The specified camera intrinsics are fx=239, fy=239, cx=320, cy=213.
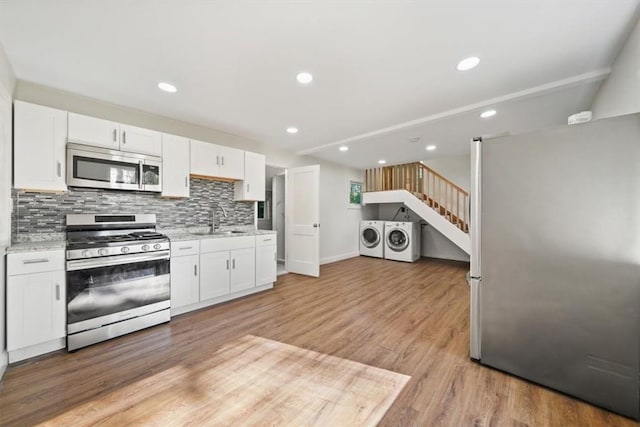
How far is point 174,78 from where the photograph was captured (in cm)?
231

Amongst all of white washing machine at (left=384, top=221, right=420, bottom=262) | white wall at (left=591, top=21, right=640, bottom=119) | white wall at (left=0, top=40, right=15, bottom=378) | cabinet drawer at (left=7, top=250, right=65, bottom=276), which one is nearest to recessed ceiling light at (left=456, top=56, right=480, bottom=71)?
white wall at (left=591, top=21, right=640, bottom=119)

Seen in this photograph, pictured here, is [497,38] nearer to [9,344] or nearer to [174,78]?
[174,78]

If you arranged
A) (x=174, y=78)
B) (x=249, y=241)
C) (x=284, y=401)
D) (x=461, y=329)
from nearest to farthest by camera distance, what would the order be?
1. (x=284, y=401)
2. (x=174, y=78)
3. (x=461, y=329)
4. (x=249, y=241)

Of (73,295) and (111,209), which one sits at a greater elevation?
(111,209)

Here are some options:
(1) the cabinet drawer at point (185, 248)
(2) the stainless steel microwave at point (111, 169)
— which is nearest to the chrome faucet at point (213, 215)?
(1) the cabinet drawer at point (185, 248)

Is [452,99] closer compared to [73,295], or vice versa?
[73,295]

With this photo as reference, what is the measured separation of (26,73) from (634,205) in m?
4.86

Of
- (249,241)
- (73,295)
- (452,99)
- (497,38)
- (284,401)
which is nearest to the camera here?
(284,401)

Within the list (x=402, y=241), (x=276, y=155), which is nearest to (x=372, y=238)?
(x=402, y=241)

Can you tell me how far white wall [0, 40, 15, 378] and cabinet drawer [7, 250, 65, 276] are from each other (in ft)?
0.16

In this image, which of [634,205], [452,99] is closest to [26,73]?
[452,99]

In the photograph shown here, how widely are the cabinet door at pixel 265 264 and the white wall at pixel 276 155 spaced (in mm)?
1757

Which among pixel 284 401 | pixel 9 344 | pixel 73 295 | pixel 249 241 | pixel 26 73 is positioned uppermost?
pixel 26 73

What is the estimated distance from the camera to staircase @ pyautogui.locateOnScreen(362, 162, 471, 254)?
551cm
